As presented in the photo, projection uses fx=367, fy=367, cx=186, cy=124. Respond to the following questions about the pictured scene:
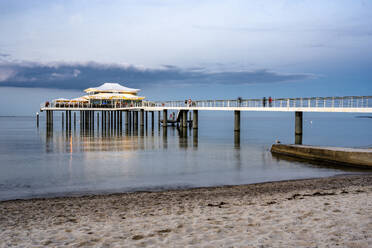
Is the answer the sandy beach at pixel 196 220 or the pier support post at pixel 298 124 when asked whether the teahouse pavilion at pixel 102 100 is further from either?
the sandy beach at pixel 196 220

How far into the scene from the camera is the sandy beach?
18.2ft

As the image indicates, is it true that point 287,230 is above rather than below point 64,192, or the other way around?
above

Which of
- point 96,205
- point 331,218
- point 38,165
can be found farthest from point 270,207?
point 38,165

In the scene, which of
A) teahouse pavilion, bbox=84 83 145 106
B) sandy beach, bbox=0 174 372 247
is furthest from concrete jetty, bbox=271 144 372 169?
teahouse pavilion, bbox=84 83 145 106

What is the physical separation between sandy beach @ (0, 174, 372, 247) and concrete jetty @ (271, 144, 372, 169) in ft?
19.8

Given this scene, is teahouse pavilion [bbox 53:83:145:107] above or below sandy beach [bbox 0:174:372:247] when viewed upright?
above

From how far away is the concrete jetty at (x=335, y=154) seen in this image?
1572cm

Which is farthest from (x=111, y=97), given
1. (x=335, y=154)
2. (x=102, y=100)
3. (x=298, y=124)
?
(x=335, y=154)

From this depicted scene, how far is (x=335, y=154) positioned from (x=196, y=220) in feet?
39.7

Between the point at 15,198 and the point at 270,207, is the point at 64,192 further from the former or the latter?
the point at 270,207

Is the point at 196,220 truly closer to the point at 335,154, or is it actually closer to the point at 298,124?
the point at 335,154

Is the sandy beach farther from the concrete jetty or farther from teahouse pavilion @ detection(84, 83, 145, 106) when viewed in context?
teahouse pavilion @ detection(84, 83, 145, 106)

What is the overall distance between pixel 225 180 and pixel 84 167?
24.0 ft

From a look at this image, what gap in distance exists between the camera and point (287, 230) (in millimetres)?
5949
